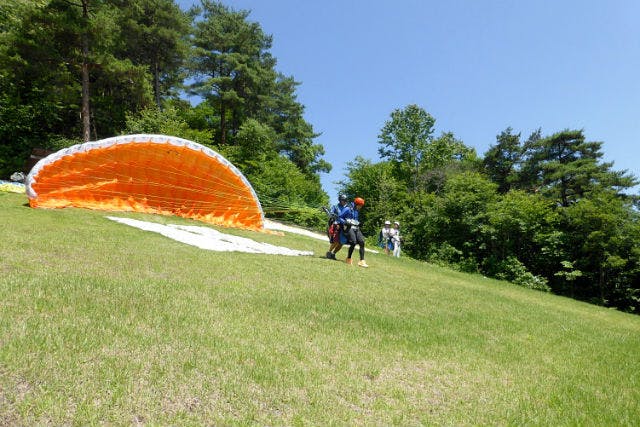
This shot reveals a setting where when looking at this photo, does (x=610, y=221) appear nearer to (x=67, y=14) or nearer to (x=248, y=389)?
(x=248, y=389)

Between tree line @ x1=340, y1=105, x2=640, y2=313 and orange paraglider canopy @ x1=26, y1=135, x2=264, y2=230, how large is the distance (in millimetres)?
14169

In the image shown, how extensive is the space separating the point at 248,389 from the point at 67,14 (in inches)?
969

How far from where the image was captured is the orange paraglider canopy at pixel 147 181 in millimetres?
12156

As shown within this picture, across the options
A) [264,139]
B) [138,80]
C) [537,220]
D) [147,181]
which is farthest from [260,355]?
[264,139]

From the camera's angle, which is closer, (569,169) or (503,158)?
(569,169)

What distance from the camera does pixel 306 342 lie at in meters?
3.96

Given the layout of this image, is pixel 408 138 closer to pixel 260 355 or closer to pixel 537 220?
pixel 537 220

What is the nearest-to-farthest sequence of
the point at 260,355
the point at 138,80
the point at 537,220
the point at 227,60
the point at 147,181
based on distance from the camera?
1. the point at 260,355
2. the point at 147,181
3. the point at 537,220
4. the point at 138,80
5. the point at 227,60

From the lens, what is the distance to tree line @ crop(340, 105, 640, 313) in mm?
19469

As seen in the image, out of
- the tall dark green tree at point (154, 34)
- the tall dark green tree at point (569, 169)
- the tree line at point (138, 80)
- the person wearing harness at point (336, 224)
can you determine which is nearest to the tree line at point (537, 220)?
the tall dark green tree at point (569, 169)

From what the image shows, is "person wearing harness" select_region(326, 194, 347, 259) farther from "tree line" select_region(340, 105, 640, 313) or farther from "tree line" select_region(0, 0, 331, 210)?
"tree line" select_region(0, 0, 331, 210)

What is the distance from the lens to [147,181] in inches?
573

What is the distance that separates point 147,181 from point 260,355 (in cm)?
1310

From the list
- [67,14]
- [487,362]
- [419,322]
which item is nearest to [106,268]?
[419,322]
